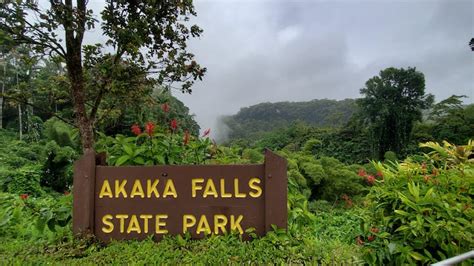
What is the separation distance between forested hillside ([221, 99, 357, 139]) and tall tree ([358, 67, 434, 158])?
36463 mm

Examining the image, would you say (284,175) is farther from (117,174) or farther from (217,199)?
(117,174)

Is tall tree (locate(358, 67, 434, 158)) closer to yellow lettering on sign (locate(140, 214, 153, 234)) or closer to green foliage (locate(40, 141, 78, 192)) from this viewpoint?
green foliage (locate(40, 141, 78, 192))

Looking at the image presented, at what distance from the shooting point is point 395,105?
1134 inches

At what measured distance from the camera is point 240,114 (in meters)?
80.3

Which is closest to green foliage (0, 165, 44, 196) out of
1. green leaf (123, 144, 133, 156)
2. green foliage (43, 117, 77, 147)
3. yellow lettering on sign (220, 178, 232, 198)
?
green foliage (43, 117, 77, 147)

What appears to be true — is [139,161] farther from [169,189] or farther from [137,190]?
[169,189]

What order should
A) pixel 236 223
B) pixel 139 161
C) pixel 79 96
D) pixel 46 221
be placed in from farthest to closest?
pixel 79 96 → pixel 139 161 → pixel 46 221 → pixel 236 223

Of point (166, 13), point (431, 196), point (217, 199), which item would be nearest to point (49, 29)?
point (166, 13)

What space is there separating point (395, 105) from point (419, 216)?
1127 inches

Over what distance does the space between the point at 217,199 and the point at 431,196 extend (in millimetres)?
1385

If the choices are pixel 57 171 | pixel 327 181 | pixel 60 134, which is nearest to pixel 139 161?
pixel 327 181

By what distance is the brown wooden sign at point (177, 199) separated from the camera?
2832 millimetres

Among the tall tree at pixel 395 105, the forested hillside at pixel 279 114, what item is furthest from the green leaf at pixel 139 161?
the forested hillside at pixel 279 114

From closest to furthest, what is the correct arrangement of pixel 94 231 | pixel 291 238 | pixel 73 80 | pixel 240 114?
pixel 291 238
pixel 94 231
pixel 73 80
pixel 240 114
